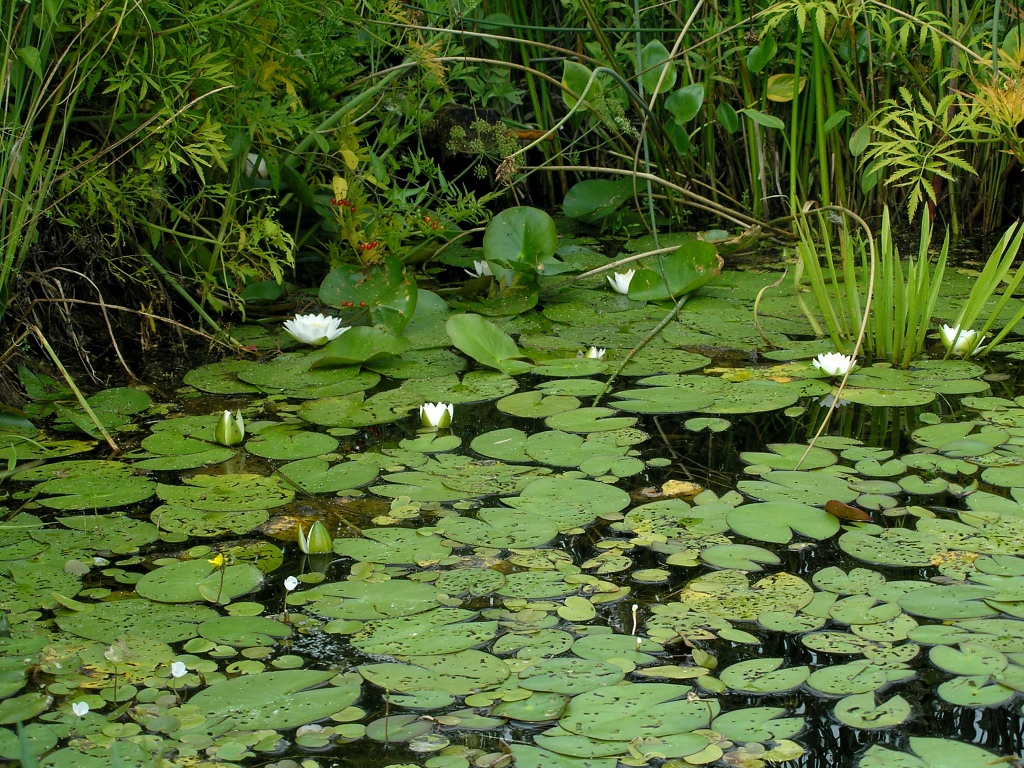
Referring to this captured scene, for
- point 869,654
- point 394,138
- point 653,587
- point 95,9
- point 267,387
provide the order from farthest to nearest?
point 394,138, point 267,387, point 95,9, point 653,587, point 869,654

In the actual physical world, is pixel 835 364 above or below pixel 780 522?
above

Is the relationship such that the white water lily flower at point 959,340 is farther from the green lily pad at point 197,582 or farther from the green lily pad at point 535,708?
the green lily pad at point 197,582

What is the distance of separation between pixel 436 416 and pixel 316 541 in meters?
0.59

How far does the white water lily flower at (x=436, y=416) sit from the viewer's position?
228 centimetres

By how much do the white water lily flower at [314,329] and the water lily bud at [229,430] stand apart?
1.89 feet

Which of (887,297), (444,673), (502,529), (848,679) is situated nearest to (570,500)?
(502,529)

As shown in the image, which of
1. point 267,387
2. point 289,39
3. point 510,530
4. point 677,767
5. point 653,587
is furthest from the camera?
point 289,39

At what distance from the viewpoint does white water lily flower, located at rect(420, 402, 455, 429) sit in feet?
7.47

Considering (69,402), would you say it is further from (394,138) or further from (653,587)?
(653,587)

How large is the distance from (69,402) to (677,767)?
1.82 metres

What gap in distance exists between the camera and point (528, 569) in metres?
1.69

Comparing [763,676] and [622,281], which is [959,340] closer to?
[622,281]

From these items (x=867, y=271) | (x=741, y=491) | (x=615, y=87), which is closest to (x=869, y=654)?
(x=741, y=491)

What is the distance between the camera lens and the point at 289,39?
2.73 metres
